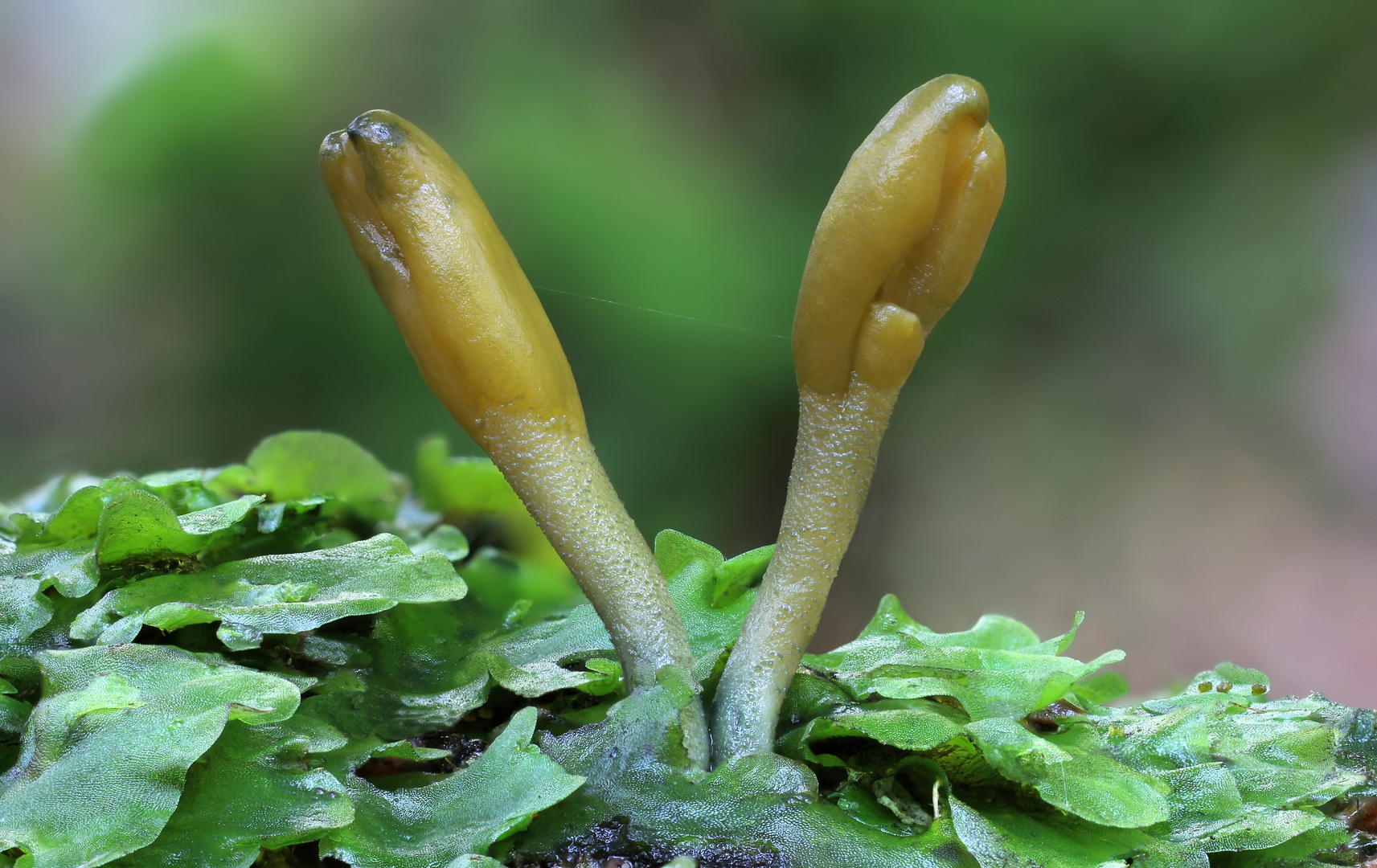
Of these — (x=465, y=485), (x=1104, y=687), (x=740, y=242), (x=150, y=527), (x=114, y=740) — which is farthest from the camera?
(x=740, y=242)

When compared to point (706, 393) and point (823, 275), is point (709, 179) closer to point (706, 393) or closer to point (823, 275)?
point (706, 393)

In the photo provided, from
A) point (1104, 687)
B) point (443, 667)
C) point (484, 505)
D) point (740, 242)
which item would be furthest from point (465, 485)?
point (740, 242)

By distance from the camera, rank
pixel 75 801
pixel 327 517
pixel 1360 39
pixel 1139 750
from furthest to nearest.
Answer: pixel 1360 39 → pixel 327 517 → pixel 1139 750 → pixel 75 801

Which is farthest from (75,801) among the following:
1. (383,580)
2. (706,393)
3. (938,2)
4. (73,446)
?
(938,2)

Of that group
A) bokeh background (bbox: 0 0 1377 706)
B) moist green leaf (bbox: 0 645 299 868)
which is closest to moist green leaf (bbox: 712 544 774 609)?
moist green leaf (bbox: 0 645 299 868)

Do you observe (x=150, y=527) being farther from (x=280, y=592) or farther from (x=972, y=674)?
(x=972, y=674)
